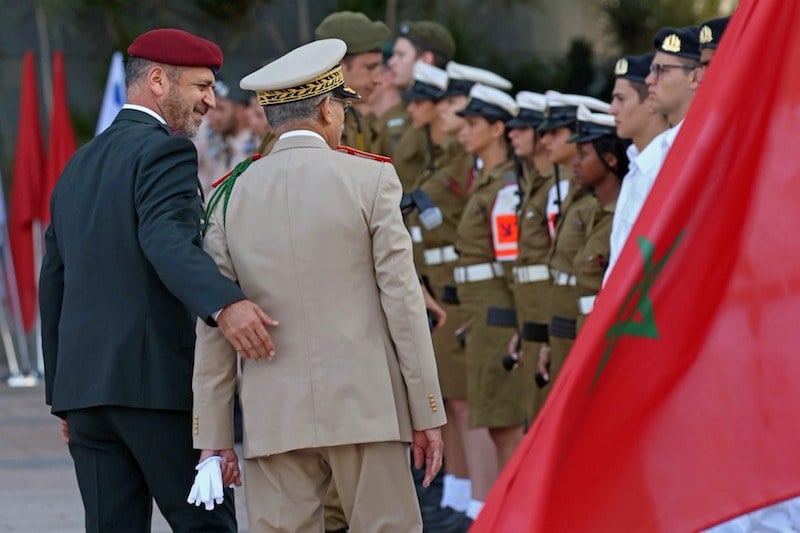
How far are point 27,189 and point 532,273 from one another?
6537 mm

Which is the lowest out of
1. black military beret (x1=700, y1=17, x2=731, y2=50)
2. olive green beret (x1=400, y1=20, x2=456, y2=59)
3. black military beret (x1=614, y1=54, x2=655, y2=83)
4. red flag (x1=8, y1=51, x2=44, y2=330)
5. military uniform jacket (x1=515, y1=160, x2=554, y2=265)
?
red flag (x1=8, y1=51, x2=44, y2=330)

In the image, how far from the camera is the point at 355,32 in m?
7.47

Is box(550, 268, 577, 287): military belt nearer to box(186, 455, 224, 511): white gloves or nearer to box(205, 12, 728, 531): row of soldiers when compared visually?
box(205, 12, 728, 531): row of soldiers

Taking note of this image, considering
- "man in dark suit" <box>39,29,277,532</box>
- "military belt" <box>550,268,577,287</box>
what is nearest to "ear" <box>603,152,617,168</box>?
"military belt" <box>550,268,577,287</box>

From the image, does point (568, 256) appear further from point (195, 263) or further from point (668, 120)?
point (195, 263)

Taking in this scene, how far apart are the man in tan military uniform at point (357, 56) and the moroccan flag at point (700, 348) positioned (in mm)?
4086

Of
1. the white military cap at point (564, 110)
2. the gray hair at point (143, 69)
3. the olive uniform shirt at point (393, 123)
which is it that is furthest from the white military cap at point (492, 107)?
the gray hair at point (143, 69)

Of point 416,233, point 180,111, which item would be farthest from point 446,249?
point 180,111

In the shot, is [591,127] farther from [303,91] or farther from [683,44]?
[303,91]

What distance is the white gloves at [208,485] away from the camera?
4242mm

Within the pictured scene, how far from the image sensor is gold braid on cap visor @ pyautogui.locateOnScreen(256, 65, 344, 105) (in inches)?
173

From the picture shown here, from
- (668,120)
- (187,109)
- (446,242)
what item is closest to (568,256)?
(668,120)

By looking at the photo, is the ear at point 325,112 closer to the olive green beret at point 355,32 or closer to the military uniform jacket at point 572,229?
the military uniform jacket at point 572,229

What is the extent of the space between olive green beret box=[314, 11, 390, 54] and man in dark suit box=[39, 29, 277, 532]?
2.70m
